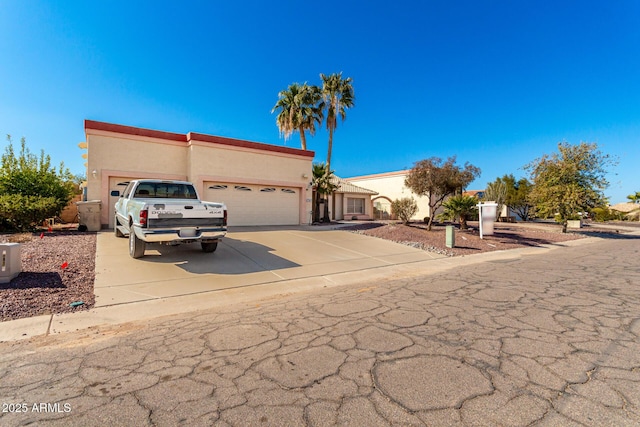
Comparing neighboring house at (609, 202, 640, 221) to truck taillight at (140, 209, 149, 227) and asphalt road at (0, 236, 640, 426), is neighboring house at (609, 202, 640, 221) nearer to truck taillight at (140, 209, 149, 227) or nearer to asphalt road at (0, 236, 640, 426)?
asphalt road at (0, 236, 640, 426)

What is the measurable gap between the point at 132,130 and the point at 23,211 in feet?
17.5

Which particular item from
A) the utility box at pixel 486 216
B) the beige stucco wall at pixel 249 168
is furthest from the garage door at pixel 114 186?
the utility box at pixel 486 216

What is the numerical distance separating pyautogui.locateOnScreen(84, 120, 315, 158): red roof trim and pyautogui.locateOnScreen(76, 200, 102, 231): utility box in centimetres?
348

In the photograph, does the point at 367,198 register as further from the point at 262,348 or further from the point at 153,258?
the point at 262,348

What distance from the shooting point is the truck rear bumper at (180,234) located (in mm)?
6969

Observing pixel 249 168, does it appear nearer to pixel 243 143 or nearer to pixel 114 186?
pixel 243 143

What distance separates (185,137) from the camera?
1590 centimetres

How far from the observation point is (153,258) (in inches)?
325

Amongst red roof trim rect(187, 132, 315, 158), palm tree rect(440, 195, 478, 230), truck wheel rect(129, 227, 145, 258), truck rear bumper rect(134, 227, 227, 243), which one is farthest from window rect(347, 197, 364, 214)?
truck wheel rect(129, 227, 145, 258)

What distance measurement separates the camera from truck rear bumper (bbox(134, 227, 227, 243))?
6.97 meters

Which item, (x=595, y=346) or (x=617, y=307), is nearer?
(x=595, y=346)

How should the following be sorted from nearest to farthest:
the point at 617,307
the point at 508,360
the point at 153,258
A: the point at 508,360, the point at 617,307, the point at 153,258

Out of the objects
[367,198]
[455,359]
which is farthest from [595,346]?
[367,198]

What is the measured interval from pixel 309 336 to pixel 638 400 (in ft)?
10.2
